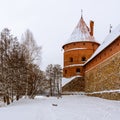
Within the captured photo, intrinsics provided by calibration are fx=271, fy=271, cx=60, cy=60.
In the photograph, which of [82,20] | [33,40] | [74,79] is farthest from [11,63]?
[82,20]

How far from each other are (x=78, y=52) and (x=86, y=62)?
3.42 metres

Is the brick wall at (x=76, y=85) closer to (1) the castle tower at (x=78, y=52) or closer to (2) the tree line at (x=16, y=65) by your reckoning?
(1) the castle tower at (x=78, y=52)

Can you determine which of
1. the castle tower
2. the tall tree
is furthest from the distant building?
the tall tree

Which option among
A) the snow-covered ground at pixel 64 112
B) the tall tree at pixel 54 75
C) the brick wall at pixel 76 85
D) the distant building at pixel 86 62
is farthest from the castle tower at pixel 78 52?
the snow-covered ground at pixel 64 112

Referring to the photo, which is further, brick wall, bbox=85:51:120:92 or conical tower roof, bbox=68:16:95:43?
conical tower roof, bbox=68:16:95:43

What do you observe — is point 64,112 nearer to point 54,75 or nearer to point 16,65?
point 16,65

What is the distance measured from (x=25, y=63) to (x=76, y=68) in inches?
423

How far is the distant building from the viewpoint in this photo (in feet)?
70.9

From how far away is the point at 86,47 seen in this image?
108ft

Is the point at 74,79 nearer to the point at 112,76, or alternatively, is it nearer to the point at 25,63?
the point at 25,63

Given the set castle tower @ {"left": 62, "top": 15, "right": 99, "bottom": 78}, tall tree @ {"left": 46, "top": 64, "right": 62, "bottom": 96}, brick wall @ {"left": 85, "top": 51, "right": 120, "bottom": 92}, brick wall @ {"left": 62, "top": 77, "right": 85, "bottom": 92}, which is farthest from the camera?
tall tree @ {"left": 46, "top": 64, "right": 62, "bottom": 96}

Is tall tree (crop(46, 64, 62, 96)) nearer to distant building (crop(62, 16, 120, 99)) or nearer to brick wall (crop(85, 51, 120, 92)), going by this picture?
distant building (crop(62, 16, 120, 99))

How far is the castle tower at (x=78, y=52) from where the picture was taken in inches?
1288

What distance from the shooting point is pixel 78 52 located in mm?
32844
